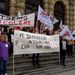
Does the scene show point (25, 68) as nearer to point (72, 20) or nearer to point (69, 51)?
point (69, 51)

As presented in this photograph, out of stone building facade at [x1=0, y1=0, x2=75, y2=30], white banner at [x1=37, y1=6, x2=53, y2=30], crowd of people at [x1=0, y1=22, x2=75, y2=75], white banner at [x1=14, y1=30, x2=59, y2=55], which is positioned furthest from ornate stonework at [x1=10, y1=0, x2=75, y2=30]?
white banner at [x1=14, y1=30, x2=59, y2=55]

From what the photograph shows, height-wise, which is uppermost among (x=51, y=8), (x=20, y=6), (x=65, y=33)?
(x=51, y=8)

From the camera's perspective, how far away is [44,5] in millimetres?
26797

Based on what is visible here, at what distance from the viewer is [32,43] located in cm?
1555

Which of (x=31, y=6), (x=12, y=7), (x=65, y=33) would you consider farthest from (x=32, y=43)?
(x=31, y=6)

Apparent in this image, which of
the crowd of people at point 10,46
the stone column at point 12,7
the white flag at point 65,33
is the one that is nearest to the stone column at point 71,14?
the crowd of people at point 10,46

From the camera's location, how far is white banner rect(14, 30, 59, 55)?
14373mm

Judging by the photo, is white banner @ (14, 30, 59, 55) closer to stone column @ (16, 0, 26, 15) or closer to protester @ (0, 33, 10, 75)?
protester @ (0, 33, 10, 75)

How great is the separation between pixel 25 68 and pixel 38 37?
160 cm

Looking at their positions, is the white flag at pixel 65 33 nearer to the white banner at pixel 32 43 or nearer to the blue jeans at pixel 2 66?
the white banner at pixel 32 43

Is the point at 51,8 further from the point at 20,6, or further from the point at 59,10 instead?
the point at 20,6

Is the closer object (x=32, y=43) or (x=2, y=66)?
(x=2, y=66)

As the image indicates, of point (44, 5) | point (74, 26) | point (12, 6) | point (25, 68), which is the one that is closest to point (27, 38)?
point (25, 68)

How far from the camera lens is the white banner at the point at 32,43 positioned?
14373 millimetres
